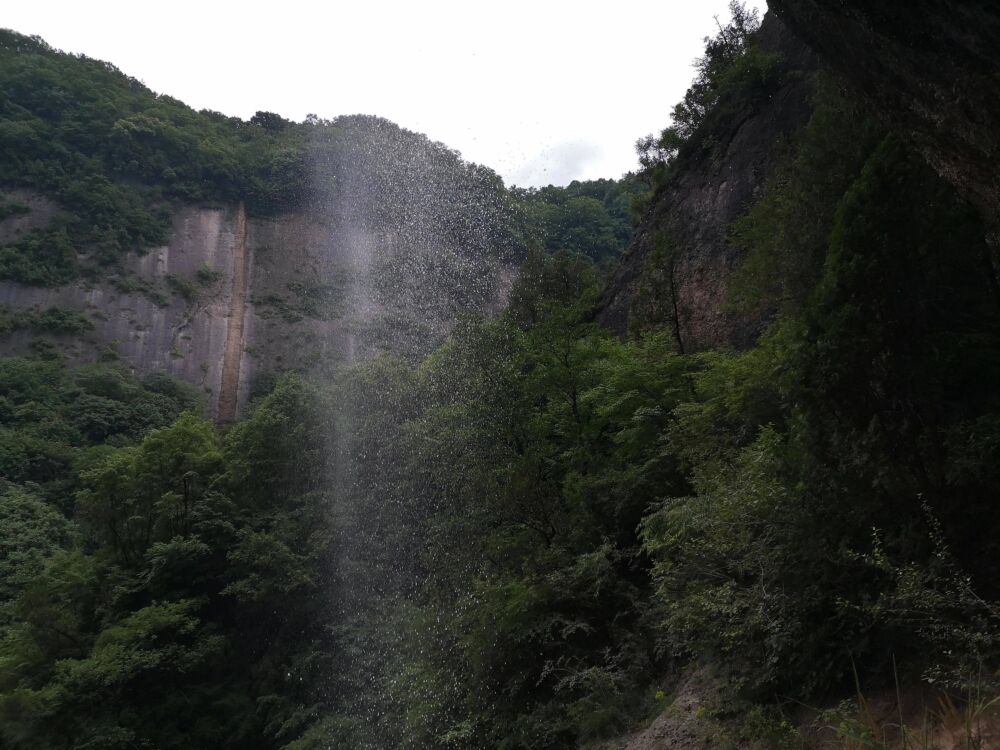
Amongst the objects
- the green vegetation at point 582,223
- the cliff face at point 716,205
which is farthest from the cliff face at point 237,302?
the cliff face at point 716,205

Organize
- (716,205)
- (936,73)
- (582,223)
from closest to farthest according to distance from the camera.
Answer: (936,73) < (716,205) < (582,223)

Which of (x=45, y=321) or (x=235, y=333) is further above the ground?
(x=235, y=333)

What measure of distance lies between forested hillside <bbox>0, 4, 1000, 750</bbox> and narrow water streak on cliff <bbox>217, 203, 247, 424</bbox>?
1393 centimetres

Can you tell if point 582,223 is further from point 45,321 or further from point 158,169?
point 158,169

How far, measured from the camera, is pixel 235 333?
5844 cm

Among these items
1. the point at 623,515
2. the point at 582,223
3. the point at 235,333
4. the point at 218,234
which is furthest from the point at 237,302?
the point at 623,515

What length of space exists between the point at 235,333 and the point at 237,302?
3.65 metres

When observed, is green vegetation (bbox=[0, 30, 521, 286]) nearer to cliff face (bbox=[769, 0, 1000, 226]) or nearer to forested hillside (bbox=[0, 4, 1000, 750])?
forested hillside (bbox=[0, 4, 1000, 750])

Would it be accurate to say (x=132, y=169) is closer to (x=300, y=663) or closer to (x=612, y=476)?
(x=300, y=663)

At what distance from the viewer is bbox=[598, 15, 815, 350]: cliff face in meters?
17.7

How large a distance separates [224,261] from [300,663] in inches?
2049

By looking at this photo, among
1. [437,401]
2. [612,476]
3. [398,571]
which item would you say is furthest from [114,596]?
[612,476]

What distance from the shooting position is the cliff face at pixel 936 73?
4.98m

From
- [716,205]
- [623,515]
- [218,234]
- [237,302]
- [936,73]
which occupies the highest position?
[218,234]
